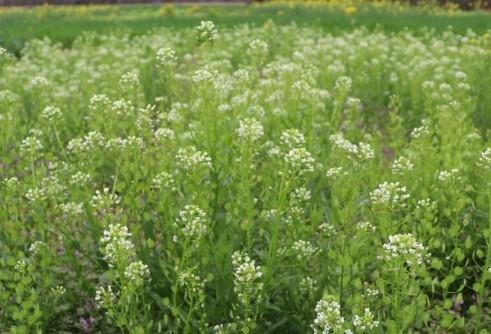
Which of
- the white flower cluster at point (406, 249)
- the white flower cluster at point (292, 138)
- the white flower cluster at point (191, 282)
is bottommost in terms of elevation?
the white flower cluster at point (191, 282)

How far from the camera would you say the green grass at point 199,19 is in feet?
41.5

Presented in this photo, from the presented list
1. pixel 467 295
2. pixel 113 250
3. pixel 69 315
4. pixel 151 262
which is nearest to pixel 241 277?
pixel 113 250

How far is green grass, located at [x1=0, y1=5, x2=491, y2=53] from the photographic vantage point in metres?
12.7

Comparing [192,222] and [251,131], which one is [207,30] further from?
[192,222]

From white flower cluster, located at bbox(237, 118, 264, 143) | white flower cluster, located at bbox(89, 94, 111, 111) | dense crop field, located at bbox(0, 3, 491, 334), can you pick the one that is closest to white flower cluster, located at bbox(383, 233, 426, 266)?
dense crop field, located at bbox(0, 3, 491, 334)

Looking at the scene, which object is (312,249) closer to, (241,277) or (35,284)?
(241,277)

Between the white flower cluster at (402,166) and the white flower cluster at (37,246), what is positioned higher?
the white flower cluster at (402,166)

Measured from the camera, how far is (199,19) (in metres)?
14.8

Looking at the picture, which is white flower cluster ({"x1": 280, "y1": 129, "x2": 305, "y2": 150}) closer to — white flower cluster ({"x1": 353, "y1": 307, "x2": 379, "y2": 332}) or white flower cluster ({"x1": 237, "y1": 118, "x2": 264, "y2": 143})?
white flower cluster ({"x1": 237, "y1": 118, "x2": 264, "y2": 143})

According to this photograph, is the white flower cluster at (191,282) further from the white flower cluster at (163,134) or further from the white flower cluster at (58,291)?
the white flower cluster at (163,134)

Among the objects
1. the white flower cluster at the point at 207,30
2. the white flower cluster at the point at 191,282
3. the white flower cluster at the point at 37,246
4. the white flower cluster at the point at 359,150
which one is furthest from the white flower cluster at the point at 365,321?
the white flower cluster at the point at 207,30

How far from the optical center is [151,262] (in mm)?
3668

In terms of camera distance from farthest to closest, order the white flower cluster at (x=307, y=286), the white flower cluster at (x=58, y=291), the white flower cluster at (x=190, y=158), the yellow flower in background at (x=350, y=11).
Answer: the yellow flower in background at (x=350, y=11) < the white flower cluster at (x=58, y=291) < the white flower cluster at (x=307, y=286) < the white flower cluster at (x=190, y=158)

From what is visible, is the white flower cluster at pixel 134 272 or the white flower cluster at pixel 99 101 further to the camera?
the white flower cluster at pixel 99 101
